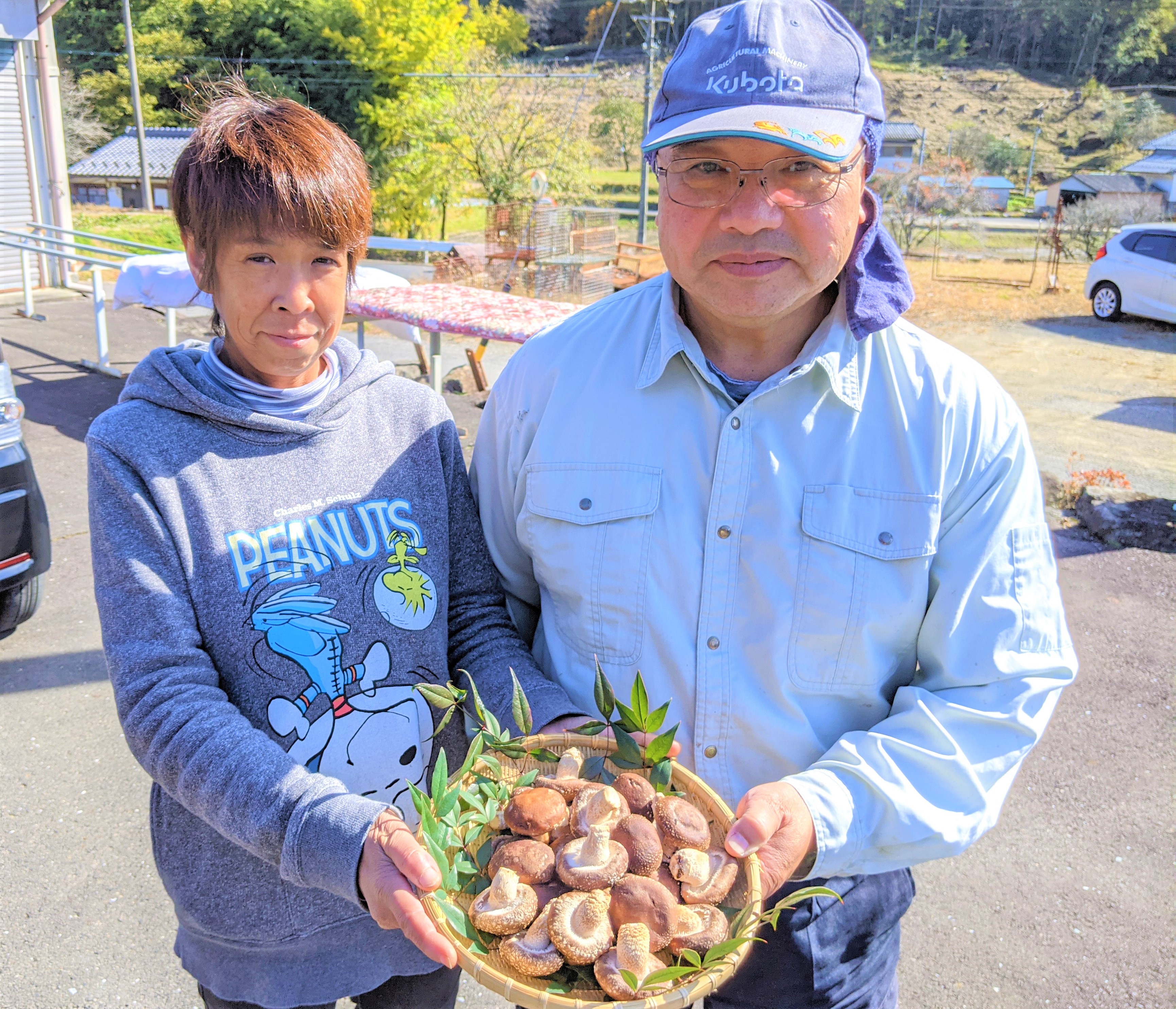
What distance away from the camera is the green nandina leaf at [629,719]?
1.58 m

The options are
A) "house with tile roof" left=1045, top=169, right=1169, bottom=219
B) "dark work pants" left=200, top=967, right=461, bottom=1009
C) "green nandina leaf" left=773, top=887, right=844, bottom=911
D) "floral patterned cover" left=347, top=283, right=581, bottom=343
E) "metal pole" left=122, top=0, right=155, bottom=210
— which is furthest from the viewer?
"house with tile roof" left=1045, top=169, right=1169, bottom=219

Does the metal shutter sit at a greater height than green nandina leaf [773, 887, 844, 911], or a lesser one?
greater

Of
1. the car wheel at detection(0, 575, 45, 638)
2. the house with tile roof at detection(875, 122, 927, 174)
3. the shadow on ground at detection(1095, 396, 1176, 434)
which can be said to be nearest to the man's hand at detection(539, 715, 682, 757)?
the car wheel at detection(0, 575, 45, 638)

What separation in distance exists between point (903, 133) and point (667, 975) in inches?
2835

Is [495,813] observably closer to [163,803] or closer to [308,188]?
[163,803]

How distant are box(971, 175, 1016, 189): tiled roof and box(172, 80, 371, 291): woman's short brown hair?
5215 centimetres

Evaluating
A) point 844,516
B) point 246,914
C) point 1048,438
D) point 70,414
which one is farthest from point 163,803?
point 1048,438

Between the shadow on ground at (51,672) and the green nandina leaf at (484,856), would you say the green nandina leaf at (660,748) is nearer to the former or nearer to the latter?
the green nandina leaf at (484,856)

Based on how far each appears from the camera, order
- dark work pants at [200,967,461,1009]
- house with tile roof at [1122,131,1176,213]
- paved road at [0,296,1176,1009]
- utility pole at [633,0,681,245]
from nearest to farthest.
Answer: dark work pants at [200,967,461,1009]
paved road at [0,296,1176,1009]
utility pole at [633,0,681,245]
house with tile roof at [1122,131,1176,213]

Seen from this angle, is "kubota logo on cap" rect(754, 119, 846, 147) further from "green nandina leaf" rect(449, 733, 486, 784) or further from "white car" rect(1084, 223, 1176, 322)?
"white car" rect(1084, 223, 1176, 322)

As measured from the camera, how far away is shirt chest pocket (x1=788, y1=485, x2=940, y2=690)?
5.40 ft

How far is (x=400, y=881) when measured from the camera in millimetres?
1370

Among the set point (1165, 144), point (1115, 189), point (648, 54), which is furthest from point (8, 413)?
point (1165, 144)

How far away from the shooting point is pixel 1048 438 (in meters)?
9.90
